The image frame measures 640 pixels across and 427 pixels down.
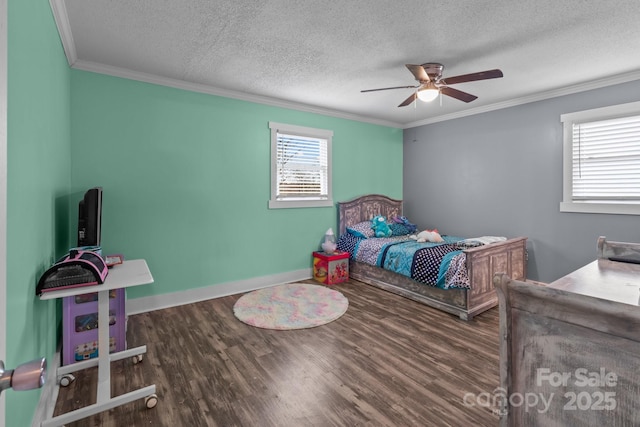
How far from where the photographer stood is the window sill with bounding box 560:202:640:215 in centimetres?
341

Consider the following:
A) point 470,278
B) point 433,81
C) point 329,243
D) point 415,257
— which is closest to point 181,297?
point 329,243

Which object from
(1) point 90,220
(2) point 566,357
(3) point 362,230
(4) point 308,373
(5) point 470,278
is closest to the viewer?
(2) point 566,357

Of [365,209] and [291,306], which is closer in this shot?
[291,306]

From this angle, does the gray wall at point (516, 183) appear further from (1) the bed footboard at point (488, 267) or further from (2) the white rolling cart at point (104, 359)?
(2) the white rolling cart at point (104, 359)

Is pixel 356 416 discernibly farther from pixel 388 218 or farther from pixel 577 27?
pixel 388 218

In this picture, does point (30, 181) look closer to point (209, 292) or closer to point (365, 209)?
point (209, 292)

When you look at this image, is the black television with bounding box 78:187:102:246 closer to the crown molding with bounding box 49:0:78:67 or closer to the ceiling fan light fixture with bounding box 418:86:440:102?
the crown molding with bounding box 49:0:78:67

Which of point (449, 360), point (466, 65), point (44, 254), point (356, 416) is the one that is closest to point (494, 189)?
point (466, 65)

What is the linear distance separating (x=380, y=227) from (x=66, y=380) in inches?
156

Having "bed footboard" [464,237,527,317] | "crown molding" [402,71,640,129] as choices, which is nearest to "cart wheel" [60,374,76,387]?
"bed footboard" [464,237,527,317]

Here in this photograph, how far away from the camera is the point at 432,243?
14.1ft

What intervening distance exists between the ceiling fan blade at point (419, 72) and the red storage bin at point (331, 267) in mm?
2554

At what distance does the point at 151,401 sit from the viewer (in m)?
1.91

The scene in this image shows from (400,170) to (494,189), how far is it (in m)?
1.77
